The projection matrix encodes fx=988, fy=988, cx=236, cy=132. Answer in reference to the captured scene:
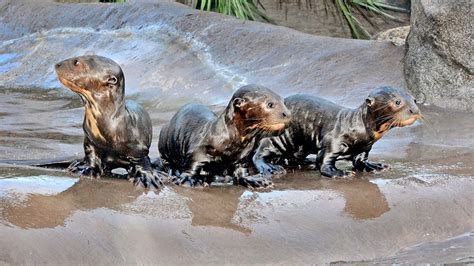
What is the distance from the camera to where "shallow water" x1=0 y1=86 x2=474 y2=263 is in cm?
384

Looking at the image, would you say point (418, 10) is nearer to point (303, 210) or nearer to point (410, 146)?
point (410, 146)

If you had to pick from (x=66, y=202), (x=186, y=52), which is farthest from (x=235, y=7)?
(x=66, y=202)

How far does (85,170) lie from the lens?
465cm

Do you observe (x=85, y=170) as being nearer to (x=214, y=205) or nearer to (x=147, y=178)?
(x=147, y=178)

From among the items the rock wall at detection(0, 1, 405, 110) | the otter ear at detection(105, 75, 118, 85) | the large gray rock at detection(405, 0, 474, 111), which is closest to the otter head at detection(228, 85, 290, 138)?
the otter ear at detection(105, 75, 118, 85)

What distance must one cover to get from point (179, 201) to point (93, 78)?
71 cm

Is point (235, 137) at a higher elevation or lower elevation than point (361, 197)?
higher

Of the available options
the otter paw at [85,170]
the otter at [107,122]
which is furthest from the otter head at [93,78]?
the otter paw at [85,170]

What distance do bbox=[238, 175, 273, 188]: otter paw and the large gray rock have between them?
3.58 meters

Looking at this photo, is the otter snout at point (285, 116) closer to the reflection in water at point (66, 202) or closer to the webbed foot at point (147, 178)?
the webbed foot at point (147, 178)

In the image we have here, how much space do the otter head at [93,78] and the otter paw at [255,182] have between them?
694 millimetres

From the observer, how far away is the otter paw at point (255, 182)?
15.2ft

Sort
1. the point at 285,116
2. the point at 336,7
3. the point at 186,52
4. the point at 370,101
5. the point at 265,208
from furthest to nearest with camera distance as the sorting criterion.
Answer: the point at 336,7 < the point at 186,52 < the point at 370,101 < the point at 285,116 < the point at 265,208

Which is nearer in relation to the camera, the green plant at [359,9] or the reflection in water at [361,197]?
the reflection in water at [361,197]
